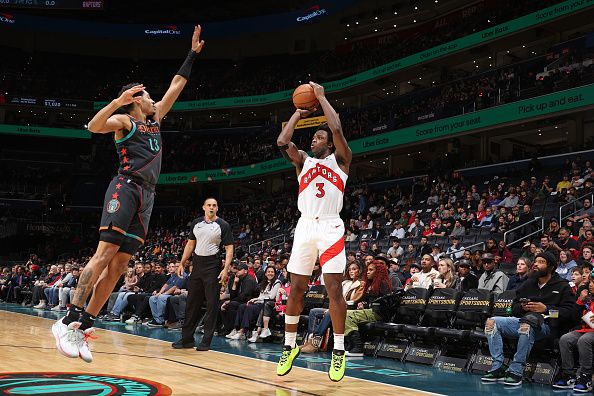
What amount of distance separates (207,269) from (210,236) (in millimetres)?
445

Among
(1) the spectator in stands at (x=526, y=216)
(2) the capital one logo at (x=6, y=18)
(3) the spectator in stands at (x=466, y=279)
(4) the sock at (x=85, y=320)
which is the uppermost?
(2) the capital one logo at (x=6, y=18)

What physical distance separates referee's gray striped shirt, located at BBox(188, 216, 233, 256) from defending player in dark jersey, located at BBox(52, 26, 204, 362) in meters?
3.65

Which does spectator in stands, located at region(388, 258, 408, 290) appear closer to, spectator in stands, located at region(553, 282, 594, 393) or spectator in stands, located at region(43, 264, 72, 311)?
spectator in stands, located at region(553, 282, 594, 393)

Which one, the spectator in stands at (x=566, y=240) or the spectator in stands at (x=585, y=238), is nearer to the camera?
the spectator in stands at (x=585, y=238)

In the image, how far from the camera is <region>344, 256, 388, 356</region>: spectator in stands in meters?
8.80

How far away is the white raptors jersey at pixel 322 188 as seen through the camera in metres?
5.41

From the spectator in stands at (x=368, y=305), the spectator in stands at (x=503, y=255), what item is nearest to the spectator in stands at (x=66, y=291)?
the spectator in stands at (x=368, y=305)

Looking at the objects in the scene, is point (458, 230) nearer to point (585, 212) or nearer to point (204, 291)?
point (585, 212)

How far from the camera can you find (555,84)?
19.6 m

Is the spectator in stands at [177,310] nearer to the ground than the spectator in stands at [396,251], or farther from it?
nearer to the ground

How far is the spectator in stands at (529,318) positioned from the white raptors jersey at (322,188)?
8.39 feet

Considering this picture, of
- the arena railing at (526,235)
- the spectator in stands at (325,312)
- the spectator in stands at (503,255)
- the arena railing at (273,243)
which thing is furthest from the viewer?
the arena railing at (273,243)

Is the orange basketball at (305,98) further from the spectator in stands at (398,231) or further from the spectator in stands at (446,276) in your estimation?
the spectator in stands at (398,231)

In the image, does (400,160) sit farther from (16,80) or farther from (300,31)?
(16,80)
